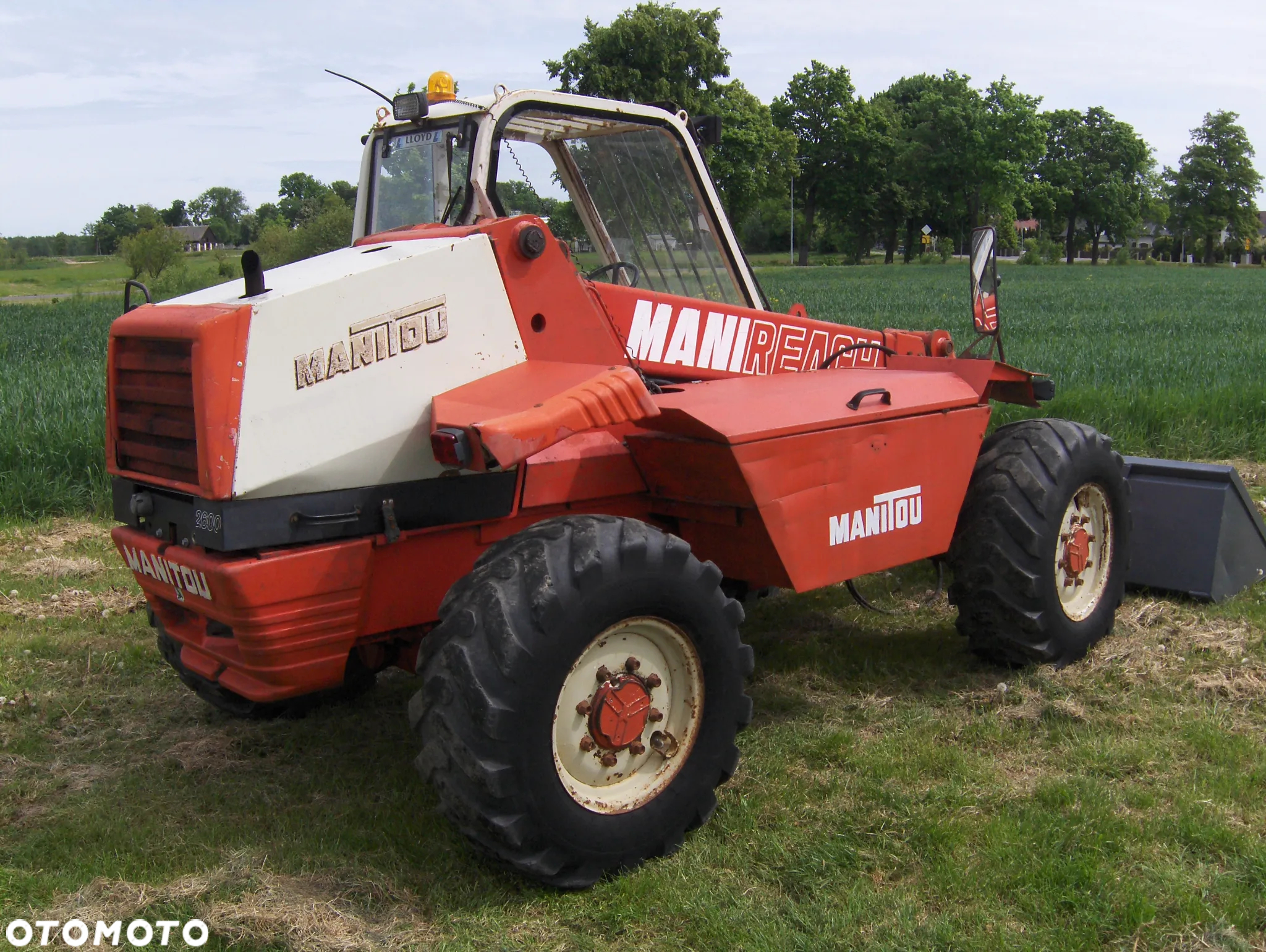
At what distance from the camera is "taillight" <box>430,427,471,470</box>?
10.1 feet

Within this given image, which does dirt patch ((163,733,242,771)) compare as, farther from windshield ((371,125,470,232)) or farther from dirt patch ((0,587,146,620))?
windshield ((371,125,470,232))

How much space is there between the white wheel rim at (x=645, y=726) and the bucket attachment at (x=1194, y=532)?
10.5 ft

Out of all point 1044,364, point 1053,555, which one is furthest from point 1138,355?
point 1053,555

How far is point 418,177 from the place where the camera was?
→ 4234 mm

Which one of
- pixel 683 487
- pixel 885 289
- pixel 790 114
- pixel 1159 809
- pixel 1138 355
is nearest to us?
pixel 1159 809

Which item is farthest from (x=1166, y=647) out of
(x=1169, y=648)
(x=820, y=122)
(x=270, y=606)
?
(x=820, y=122)

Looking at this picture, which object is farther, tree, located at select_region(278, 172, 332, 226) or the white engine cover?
tree, located at select_region(278, 172, 332, 226)

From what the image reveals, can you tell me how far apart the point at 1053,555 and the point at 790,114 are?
74.3m

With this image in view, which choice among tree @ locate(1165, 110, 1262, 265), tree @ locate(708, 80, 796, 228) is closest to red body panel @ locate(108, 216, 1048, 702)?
tree @ locate(708, 80, 796, 228)

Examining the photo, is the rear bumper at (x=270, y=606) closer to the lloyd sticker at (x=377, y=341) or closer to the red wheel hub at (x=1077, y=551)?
the lloyd sticker at (x=377, y=341)

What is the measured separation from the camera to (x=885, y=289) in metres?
33.9

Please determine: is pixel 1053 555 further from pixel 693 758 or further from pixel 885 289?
pixel 885 289

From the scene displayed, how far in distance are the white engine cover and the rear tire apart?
6.79 feet

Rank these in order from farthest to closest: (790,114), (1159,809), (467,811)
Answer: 1. (790,114)
2. (1159,809)
3. (467,811)
